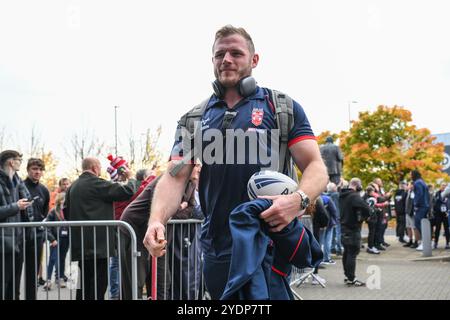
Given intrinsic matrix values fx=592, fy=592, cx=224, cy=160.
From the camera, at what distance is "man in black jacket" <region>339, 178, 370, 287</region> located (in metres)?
10.4

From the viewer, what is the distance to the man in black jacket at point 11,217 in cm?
626

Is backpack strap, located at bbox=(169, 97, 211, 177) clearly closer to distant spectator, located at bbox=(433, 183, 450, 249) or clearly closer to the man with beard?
the man with beard

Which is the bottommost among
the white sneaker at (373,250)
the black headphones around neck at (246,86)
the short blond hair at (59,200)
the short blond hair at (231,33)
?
the white sneaker at (373,250)

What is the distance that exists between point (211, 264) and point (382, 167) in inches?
1272

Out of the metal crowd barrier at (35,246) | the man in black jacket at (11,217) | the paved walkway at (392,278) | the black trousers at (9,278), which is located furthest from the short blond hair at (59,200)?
the paved walkway at (392,278)

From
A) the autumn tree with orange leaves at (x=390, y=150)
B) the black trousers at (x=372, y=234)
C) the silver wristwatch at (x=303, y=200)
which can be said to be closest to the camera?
the silver wristwatch at (x=303, y=200)

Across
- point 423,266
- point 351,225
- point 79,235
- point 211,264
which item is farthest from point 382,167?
point 211,264

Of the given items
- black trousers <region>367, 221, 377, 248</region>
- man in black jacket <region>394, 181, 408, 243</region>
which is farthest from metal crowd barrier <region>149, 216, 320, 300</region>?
man in black jacket <region>394, 181, 408, 243</region>

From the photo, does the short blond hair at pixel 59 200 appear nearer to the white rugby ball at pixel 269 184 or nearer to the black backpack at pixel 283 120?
the black backpack at pixel 283 120

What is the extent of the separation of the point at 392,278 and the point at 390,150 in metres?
22.5

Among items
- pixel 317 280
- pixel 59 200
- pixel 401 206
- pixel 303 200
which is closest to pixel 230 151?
pixel 303 200

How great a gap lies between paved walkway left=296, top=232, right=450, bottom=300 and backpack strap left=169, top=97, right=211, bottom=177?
672 centimetres

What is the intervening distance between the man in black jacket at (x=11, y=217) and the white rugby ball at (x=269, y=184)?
421cm
